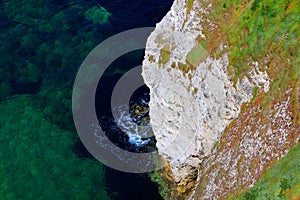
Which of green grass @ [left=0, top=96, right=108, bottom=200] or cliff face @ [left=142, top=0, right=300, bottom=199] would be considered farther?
green grass @ [left=0, top=96, right=108, bottom=200]

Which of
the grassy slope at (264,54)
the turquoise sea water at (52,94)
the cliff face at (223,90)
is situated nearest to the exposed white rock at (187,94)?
the cliff face at (223,90)

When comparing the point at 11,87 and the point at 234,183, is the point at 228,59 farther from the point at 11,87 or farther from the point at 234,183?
the point at 11,87

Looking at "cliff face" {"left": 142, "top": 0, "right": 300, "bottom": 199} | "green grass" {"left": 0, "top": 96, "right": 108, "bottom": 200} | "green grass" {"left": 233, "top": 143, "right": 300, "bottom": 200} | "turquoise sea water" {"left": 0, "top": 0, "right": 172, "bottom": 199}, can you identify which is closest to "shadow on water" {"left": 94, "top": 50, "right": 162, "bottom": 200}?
"turquoise sea water" {"left": 0, "top": 0, "right": 172, "bottom": 199}

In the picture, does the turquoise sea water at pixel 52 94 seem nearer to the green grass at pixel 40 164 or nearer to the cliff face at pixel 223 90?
the green grass at pixel 40 164

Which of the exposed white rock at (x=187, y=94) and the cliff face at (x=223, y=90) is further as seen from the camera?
the exposed white rock at (x=187, y=94)

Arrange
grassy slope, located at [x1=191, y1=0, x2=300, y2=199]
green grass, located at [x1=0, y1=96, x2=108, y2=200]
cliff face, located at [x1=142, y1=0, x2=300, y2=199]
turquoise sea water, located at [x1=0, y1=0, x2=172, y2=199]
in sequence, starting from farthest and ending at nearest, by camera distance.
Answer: turquoise sea water, located at [x1=0, y1=0, x2=172, y2=199], green grass, located at [x1=0, y1=96, x2=108, y2=200], cliff face, located at [x1=142, y1=0, x2=300, y2=199], grassy slope, located at [x1=191, y1=0, x2=300, y2=199]

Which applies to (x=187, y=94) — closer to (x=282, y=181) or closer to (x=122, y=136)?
(x=122, y=136)

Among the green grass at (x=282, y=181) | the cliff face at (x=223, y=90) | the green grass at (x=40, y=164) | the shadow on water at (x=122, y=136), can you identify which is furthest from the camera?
the green grass at (x=40, y=164)

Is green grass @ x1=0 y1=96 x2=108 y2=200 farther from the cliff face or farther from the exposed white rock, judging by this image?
the cliff face
